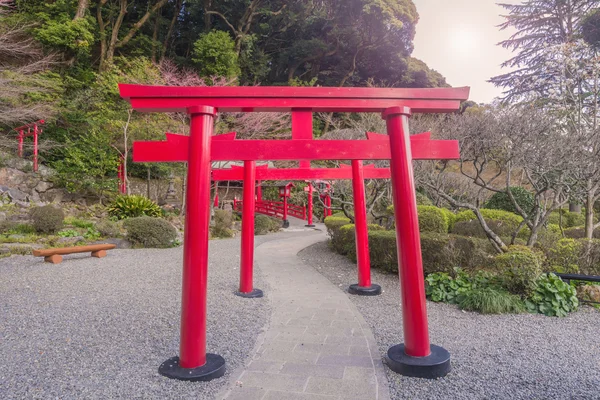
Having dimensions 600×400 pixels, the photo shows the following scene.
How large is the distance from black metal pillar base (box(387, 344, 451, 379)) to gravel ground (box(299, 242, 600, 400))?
4 cm

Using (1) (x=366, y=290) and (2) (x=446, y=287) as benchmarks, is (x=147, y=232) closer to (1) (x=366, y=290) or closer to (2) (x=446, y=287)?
(1) (x=366, y=290)

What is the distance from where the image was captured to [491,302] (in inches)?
158

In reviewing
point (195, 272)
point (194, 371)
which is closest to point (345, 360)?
point (194, 371)

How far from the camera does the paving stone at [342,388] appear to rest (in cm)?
219

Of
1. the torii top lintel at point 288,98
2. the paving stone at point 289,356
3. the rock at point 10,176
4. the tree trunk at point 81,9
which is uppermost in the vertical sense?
the tree trunk at point 81,9

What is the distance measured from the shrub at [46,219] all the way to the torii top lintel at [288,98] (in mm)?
8141

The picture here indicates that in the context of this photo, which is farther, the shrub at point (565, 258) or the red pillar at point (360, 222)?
the shrub at point (565, 258)

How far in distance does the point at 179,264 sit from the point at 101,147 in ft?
31.1

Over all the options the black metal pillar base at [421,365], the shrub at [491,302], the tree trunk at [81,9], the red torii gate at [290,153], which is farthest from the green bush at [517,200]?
the tree trunk at [81,9]

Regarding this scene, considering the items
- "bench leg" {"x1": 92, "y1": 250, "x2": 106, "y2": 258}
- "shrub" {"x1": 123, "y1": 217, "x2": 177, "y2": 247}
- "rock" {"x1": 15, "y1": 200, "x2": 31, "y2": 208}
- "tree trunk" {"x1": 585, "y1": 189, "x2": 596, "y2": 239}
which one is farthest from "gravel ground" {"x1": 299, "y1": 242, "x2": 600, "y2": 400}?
"rock" {"x1": 15, "y1": 200, "x2": 31, "y2": 208}

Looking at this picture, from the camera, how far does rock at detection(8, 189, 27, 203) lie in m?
11.8

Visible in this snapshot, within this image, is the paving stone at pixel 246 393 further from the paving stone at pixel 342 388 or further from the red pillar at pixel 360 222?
the red pillar at pixel 360 222

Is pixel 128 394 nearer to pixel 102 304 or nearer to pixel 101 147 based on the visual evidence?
pixel 102 304

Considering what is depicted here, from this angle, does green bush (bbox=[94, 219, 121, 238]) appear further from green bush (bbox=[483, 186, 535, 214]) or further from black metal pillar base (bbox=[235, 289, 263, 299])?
green bush (bbox=[483, 186, 535, 214])
